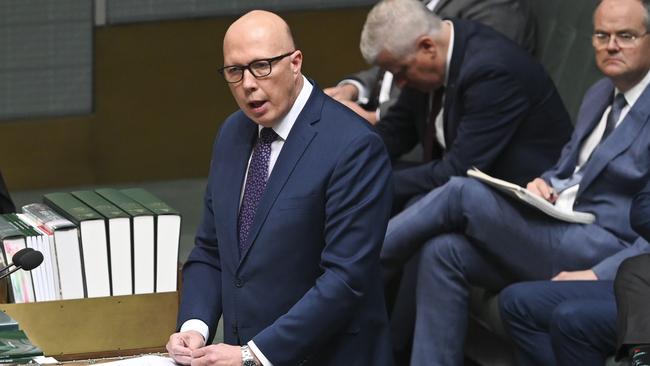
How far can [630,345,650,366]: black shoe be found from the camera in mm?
3420

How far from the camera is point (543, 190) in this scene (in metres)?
4.58

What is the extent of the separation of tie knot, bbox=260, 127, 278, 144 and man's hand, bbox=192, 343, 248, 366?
0.48m

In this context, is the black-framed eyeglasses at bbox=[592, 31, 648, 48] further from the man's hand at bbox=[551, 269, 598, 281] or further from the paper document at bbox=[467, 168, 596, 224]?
the man's hand at bbox=[551, 269, 598, 281]

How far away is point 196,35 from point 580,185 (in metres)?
2.64

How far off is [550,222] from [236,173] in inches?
57.8

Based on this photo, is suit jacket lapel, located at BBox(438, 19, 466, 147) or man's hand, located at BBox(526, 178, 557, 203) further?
suit jacket lapel, located at BBox(438, 19, 466, 147)

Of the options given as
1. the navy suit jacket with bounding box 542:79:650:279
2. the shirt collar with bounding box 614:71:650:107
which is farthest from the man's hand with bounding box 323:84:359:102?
the shirt collar with bounding box 614:71:650:107

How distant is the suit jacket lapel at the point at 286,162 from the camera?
320 centimetres

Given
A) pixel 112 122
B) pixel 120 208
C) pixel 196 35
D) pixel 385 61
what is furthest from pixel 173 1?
pixel 120 208

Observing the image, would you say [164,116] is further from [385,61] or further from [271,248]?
[271,248]

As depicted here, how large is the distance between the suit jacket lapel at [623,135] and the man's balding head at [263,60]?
1422 mm

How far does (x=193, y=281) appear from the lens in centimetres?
336

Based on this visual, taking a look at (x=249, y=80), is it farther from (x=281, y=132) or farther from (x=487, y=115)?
(x=487, y=115)

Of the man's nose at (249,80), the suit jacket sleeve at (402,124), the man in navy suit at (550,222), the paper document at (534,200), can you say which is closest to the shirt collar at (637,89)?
the man in navy suit at (550,222)
